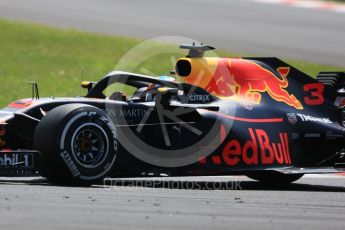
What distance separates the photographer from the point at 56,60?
20.4 metres

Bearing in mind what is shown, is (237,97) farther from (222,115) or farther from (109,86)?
(109,86)

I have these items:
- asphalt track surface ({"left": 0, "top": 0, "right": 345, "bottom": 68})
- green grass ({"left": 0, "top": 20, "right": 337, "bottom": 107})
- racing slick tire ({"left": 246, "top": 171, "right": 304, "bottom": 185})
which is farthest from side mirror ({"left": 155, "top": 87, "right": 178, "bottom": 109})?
asphalt track surface ({"left": 0, "top": 0, "right": 345, "bottom": 68})

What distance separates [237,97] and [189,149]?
1.03 m

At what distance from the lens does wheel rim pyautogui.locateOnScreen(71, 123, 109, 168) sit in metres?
9.05

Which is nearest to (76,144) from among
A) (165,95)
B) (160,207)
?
(165,95)

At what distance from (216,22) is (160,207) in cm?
1779

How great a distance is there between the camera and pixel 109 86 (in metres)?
10.4

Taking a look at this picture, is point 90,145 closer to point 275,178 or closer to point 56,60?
point 275,178

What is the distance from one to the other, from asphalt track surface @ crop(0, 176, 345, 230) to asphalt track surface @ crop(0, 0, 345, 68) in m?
12.7

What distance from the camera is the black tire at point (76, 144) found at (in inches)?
350

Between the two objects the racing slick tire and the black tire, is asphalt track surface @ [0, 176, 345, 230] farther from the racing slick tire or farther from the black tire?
the racing slick tire

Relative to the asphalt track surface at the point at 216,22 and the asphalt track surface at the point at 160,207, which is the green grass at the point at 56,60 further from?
the asphalt track surface at the point at 160,207

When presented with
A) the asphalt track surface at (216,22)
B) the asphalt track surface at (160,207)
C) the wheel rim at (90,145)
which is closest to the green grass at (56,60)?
the asphalt track surface at (216,22)

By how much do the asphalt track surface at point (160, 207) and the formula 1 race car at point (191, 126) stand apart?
0.82ft
